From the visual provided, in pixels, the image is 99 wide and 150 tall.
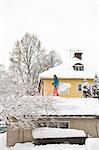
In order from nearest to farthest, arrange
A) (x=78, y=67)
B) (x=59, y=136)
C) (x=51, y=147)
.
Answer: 1. (x=51, y=147)
2. (x=59, y=136)
3. (x=78, y=67)

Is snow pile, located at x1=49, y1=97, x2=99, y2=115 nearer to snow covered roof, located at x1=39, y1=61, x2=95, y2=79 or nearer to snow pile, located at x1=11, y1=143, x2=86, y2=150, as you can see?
snow pile, located at x1=11, y1=143, x2=86, y2=150

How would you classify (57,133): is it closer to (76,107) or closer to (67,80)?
(76,107)

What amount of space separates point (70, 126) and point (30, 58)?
2222 cm

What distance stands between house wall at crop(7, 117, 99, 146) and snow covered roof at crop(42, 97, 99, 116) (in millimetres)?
400

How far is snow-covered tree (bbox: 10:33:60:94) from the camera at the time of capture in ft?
142

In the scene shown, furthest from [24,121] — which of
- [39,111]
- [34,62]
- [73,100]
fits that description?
[34,62]

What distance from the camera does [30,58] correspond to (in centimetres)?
4456

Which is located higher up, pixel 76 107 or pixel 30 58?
pixel 30 58

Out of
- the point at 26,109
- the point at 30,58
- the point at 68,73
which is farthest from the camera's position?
the point at 30,58

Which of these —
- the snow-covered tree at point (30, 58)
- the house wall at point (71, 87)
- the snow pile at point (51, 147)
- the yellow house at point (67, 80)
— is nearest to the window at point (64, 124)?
the snow pile at point (51, 147)

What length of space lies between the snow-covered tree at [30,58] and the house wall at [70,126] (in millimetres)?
18600

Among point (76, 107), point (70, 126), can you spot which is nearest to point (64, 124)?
point (70, 126)

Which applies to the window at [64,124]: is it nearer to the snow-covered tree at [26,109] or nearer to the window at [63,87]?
the snow-covered tree at [26,109]

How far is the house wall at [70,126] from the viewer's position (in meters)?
22.7
